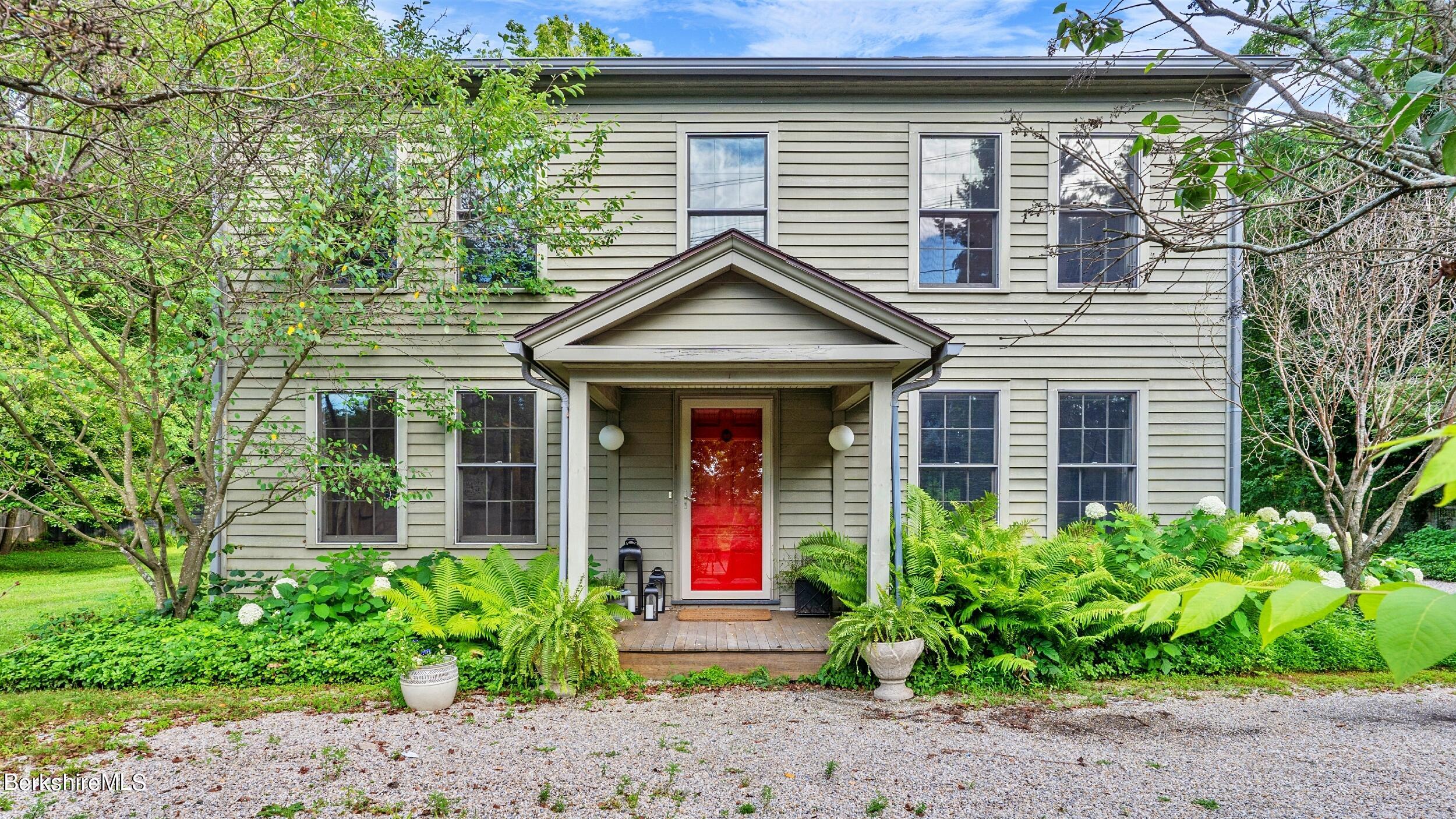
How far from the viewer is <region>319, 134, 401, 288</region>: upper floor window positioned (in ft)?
17.5

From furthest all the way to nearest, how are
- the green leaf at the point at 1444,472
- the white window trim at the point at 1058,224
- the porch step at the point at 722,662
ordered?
the white window trim at the point at 1058,224 < the porch step at the point at 722,662 < the green leaf at the point at 1444,472

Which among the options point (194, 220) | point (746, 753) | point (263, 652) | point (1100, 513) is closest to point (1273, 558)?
point (1100, 513)

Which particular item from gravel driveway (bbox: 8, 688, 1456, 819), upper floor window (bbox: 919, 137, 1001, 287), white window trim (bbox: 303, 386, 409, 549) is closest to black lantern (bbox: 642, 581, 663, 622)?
gravel driveway (bbox: 8, 688, 1456, 819)

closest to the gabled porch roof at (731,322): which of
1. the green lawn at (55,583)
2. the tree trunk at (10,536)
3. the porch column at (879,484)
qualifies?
the porch column at (879,484)

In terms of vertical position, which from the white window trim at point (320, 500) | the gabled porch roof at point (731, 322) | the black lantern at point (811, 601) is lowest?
the black lantern at point (811, 601)

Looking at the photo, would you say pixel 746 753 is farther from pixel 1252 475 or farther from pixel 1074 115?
pixel 1252 475

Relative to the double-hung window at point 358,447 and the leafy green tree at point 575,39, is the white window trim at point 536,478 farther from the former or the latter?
the leafy green tree at point 575,39

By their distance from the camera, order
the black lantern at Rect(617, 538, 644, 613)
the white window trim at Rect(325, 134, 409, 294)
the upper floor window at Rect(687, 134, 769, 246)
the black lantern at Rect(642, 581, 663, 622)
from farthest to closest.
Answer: the upper floor window at Rect(687, 134, 769, 246), the black lantern at Rect(617, 538, 644, 613), the black lantern at Rect(642, 581, 663, 622), the white window trim at Rect(325, 134, 409, 294)

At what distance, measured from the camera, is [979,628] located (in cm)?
504

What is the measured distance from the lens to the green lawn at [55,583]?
23.6 feet

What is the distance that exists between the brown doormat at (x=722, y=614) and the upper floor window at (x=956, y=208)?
3606 mm

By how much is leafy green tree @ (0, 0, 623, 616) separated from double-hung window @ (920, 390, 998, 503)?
3.77m

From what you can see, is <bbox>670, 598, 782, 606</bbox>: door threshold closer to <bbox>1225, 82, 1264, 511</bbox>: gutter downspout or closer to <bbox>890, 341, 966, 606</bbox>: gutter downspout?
<bbox>890, 341, 966, 606</bbox>: gutter downspout

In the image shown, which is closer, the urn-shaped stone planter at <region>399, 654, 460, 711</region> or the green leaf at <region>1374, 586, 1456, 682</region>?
the green leaf at <region>1374, 586, 1456, 682</region>
